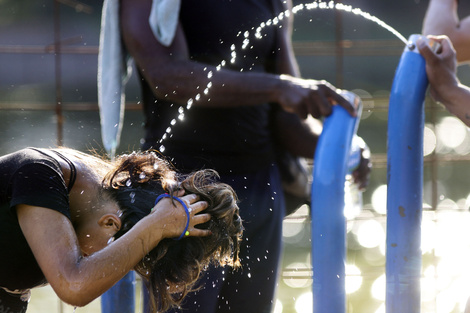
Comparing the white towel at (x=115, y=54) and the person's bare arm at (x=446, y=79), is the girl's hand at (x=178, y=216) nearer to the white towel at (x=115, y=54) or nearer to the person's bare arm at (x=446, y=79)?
the white towel at (x=115, y=54)

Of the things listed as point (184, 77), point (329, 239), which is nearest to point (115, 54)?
point (184, 77)

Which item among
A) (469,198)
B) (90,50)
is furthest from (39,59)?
(90,50)

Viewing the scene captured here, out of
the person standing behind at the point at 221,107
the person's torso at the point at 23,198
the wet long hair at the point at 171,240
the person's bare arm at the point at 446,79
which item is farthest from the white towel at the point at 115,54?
the person's bare arm at the point at 446,79

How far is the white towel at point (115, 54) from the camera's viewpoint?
6.78ft

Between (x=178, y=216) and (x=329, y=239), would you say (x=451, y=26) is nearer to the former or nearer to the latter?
(x=329, y=239)

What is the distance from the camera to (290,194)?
236cm

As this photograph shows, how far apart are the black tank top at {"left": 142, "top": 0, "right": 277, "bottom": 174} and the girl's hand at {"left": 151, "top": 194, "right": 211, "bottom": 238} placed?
28 centimetres

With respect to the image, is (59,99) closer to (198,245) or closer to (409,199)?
(198,245)

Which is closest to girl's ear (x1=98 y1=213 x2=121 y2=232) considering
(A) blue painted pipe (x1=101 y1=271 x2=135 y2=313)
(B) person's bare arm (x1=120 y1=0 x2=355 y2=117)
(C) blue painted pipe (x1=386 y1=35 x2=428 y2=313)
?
(A) blue painted pipe (x1=101 y1=271 x2=135 y2=313)

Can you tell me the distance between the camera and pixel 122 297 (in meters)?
2.06

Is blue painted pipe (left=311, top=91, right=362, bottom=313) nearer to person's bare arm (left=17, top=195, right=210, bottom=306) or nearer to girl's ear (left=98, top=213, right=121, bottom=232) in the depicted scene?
person's bare arm (left=17, top=195, right=210, bottom=306)

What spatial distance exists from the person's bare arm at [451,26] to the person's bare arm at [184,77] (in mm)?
362

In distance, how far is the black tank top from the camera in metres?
2.11

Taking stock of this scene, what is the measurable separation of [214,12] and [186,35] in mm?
101
